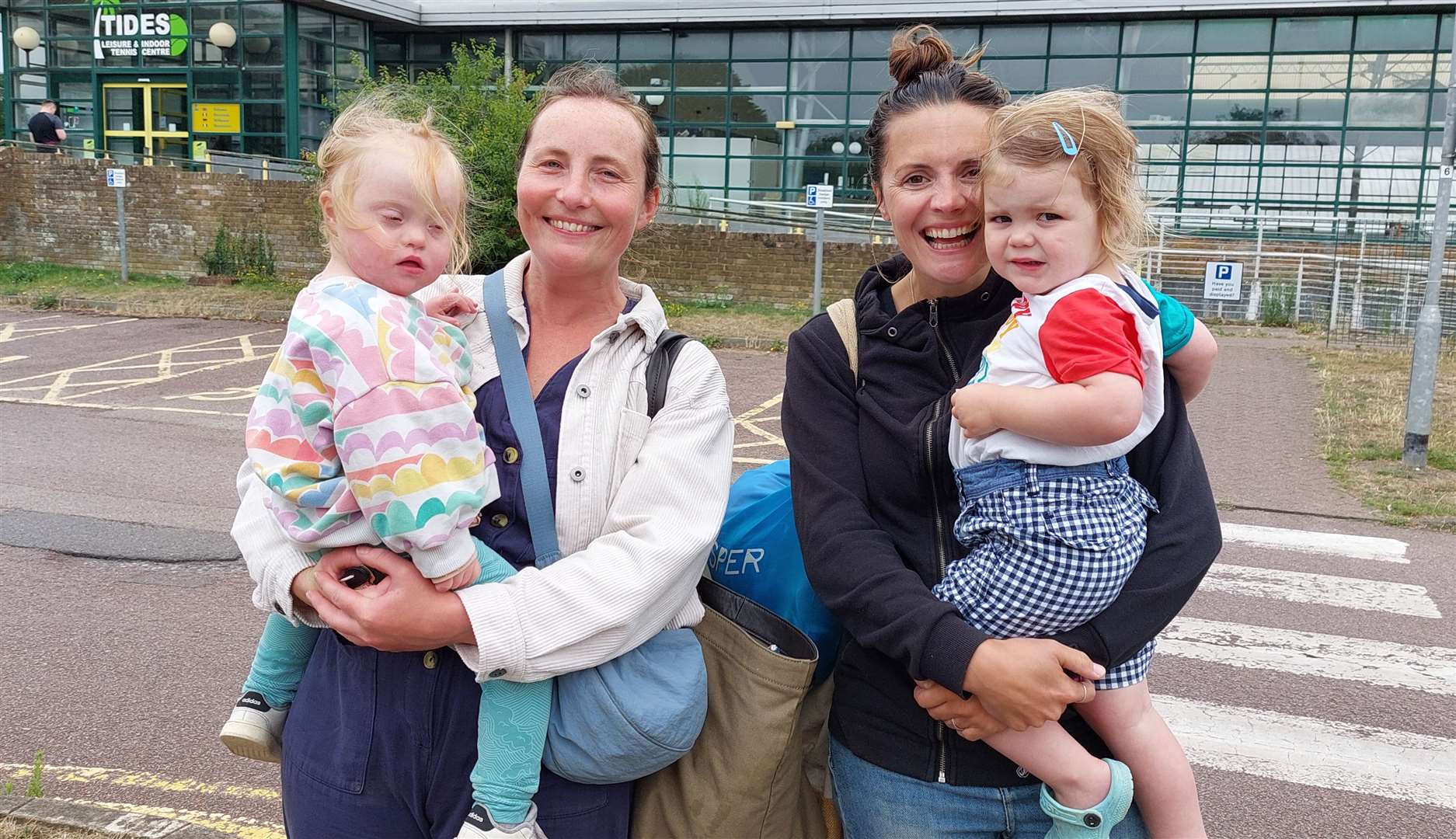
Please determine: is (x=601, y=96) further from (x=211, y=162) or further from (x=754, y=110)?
(x=211, y=162)

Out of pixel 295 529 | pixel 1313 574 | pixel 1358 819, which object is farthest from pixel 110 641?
pixel 1313 574

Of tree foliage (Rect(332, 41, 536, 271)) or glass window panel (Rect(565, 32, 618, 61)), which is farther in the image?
glass window panel (Rect(565, 32, 618, 61))

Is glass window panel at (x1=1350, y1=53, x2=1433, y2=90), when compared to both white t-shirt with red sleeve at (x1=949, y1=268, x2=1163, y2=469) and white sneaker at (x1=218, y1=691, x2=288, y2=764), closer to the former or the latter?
→ white t-shirt with red sleeve at (x1=949, y1=268, x2=1163, y2=469)

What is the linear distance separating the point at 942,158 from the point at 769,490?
29.1 inches

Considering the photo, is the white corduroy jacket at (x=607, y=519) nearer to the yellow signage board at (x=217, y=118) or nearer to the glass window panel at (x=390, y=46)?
the yellow signage board at (x=217, y=118)

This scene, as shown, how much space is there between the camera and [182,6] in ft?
91.3

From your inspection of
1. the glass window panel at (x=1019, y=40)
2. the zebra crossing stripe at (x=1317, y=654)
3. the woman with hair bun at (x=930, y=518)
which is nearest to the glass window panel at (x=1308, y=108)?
the glass window panel at (x=1019, y=40)

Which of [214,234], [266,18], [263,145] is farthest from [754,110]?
[214,234]

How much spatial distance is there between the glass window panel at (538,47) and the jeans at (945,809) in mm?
29157

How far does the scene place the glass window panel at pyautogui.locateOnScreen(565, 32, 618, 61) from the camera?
28859mm

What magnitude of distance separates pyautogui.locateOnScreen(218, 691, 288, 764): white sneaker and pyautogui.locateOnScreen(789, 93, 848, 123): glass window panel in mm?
26218

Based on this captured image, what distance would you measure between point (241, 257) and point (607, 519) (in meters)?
23.5

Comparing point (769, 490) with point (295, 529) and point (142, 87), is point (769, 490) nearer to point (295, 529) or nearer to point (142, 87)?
point (295, 529)

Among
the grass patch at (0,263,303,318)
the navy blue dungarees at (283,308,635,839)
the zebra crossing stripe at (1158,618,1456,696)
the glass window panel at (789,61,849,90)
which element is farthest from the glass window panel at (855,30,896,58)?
the navy blue dungarees at (283,308,635,839)
